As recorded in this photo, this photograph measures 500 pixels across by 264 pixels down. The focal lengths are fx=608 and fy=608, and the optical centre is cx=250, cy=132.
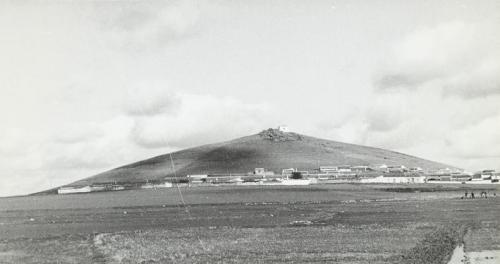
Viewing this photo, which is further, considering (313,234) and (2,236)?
(2,236)

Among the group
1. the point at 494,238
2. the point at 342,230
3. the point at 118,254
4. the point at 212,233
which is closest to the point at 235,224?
the point at 212,233

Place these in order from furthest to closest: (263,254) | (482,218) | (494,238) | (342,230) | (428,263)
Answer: (482,218) → (342,230) → (494,238) → (263,254) → (428,263)

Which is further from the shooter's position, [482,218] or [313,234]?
[482,218]

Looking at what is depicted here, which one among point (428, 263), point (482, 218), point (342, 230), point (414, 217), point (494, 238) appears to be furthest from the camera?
point (414, 217)

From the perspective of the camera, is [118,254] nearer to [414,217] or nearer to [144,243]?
[144,243]

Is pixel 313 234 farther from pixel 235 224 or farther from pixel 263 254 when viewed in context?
pixel 235 224

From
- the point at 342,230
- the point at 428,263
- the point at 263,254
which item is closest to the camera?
the point at 428,263

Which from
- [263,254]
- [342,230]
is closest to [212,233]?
[342,230]
